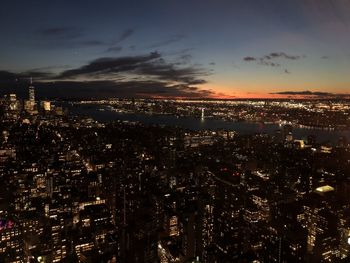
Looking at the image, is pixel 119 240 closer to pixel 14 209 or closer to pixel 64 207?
pixel 64 207

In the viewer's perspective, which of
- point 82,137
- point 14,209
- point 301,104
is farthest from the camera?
point 301,104

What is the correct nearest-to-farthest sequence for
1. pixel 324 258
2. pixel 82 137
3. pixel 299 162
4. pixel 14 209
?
pixel 324 258, pixel 14 209, pixel 299 162, pixel 82 137

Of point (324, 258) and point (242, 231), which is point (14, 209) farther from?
point (324, 258)

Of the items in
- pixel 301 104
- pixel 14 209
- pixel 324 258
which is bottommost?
pixel 324 258

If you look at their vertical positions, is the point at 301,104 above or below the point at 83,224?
above

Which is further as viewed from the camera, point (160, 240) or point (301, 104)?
point (301, 104)

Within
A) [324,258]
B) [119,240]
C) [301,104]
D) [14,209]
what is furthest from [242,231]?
[301,104]
